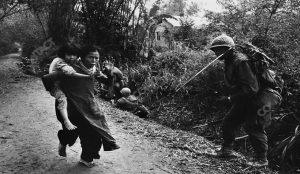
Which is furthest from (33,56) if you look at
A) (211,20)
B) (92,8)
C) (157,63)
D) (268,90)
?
(268,90)

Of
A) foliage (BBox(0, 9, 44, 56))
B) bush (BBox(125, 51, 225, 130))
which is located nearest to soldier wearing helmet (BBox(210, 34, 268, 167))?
bush (BBox(125, 51, 225, 130))

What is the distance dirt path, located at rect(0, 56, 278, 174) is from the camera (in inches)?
189

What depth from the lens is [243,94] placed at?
470 cm

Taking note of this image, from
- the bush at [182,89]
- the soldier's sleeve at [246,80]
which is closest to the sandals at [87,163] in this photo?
the soldier's sleeve at [246,80]

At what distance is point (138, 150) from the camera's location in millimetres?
5770

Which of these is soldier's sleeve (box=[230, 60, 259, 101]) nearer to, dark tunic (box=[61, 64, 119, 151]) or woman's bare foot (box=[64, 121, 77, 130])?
dark tunic (box=[61, 64, 119, 151])

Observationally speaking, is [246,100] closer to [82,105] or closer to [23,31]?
[82,105]

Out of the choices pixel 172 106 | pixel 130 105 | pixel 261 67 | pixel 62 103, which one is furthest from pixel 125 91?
pixel 261 67

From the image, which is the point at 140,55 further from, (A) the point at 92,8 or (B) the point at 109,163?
(B) the point at 109,163

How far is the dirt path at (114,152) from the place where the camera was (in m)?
4.79

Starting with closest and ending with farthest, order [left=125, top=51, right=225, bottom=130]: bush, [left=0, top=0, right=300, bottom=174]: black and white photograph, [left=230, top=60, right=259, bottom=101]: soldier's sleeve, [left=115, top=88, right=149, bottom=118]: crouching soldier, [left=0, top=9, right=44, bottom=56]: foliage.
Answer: [left=0, top=0, right=300, bottom=174]: black and white photograph < [left=230, top=60, right=259, bottom=101]: soldier's sleeve < [left=125, top=51, right=225, bottom=130]: bush < [left=115, top=88, right=149, bottom=118]: crouching soldier < [left=0, top=9, right=44, bottom=56]: foliage

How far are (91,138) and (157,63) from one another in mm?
8154

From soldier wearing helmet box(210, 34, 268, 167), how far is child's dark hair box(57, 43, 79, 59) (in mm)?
1955

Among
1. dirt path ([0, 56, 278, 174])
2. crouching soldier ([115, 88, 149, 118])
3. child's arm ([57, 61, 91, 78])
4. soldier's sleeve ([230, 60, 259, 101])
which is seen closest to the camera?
child's arm ([57, 61, 91, 78])
